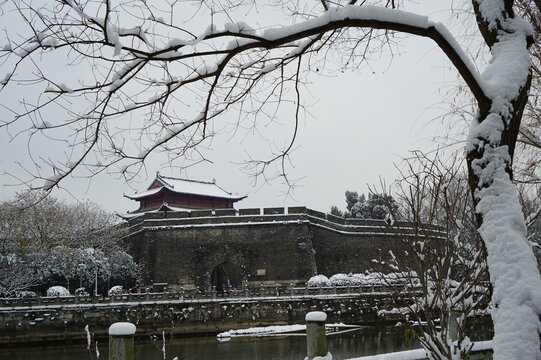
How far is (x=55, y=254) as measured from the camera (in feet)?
63.5

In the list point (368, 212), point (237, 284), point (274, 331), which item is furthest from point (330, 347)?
point (368, 212)

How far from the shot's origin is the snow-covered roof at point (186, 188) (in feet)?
85.6

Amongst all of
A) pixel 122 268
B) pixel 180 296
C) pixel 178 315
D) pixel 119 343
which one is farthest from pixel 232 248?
pixel 119 343

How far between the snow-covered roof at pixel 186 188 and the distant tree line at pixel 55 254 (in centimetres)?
411

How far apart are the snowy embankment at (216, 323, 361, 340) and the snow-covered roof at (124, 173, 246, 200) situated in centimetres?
1177

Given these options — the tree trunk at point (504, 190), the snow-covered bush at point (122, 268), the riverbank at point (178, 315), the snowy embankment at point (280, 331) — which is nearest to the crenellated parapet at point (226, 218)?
the snow-covered bush at point (122, 268)

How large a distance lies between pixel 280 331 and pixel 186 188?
43.9ft

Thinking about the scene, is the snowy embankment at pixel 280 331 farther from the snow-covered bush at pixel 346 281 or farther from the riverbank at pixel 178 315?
the snow-covered bush at pixel 346 281

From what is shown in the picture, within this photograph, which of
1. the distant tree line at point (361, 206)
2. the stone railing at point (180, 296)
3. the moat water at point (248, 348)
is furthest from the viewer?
the distant tree line at point (361, 206)

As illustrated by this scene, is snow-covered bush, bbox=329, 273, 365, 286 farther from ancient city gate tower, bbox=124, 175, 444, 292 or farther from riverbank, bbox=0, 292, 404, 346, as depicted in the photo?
ancient city gate tower, bbox=124, 175, 444, 292

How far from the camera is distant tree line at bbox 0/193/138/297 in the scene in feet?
60.6

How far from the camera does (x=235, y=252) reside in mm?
22641

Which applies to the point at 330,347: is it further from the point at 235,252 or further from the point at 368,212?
the point at 368,212

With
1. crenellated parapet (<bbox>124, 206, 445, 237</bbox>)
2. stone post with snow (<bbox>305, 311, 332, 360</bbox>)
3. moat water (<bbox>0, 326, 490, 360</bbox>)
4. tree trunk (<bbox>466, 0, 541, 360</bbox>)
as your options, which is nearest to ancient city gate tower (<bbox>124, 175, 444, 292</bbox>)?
crenellated parapet (<bbox>124, 206, 445, 237</bbox>)
